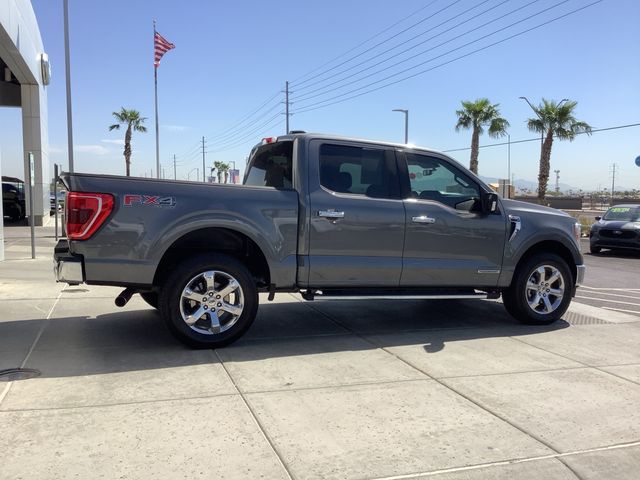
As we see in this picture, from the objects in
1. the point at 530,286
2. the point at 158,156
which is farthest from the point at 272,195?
the point at 158,156

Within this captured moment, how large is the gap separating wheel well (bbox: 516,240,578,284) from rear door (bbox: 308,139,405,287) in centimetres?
186

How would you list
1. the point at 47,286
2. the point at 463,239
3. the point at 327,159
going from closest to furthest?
the point at 327,159 < the point at 463,239 < the point at 47,286

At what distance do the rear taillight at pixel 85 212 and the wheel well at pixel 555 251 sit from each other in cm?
461

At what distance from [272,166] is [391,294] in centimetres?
191

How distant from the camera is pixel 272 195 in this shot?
534 centimetres

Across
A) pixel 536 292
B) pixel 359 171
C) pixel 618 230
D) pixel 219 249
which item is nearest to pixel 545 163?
pixel 618 230

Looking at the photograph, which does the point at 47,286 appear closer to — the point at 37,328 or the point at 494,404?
the point at 37,328

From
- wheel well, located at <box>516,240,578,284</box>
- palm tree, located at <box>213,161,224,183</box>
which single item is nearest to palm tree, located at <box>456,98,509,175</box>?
wheel well, located at <box>516,240,578,284</box>

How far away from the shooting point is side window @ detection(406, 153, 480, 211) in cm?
604

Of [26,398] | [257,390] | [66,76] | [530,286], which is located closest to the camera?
[26,398]

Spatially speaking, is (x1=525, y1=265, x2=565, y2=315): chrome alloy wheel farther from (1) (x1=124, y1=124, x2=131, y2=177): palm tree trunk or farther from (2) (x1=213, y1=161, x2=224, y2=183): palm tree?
(2) (x1=213, y1=161, x2=224, y2=183): palm tree

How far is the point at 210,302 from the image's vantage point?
518 cm

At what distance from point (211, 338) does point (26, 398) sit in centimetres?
166

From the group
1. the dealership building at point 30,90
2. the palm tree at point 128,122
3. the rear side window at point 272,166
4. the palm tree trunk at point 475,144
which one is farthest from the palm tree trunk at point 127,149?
the rear side window at point 272,166
